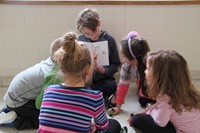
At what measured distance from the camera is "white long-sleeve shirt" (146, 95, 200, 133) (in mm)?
1372

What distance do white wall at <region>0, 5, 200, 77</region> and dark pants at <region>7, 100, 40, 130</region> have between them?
709 mm

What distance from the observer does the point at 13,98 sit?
172 cm

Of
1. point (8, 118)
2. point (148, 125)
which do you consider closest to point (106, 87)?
point (148, 125)

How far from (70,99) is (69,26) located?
1282 millimetres

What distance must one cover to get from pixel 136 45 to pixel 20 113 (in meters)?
0.88

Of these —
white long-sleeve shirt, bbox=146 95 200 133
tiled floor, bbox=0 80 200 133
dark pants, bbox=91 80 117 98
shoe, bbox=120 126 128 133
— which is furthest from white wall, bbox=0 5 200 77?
white long-sleeve shirt, bbox=146 95 200 133

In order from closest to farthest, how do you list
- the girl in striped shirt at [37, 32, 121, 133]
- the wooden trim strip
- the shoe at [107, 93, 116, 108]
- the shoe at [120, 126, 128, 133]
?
the girl in striped shirt at [37, 32, 121, 133], the shoe at [120, 126, 128, 133], the shoe at [107, 93, 116, 108], the wooden trim strip

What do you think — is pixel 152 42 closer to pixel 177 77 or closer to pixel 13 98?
pixel 177 77

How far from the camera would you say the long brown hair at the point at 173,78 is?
1.33 m

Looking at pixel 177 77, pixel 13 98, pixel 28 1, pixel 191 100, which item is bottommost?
pixel 13 98

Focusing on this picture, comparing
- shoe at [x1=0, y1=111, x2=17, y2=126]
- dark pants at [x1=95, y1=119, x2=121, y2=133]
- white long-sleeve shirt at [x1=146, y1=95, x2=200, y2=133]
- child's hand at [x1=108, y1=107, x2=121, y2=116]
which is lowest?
child's hand at [x1=108, y1=107, x2=121, y2=116]

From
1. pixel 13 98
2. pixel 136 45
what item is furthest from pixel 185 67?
pixel 13 98

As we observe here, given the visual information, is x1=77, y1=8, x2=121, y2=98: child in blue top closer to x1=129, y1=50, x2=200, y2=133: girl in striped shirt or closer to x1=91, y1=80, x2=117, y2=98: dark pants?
x1=91, y1=80, x2=117, y2=98: dark pants

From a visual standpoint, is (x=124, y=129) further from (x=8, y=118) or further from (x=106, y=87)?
(x=8, y=118)
